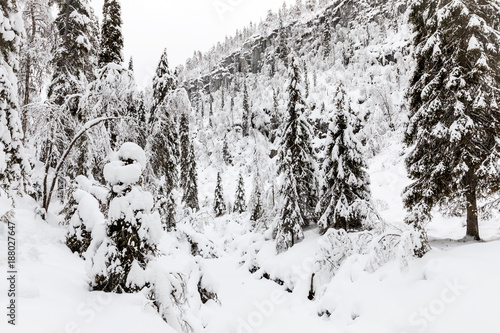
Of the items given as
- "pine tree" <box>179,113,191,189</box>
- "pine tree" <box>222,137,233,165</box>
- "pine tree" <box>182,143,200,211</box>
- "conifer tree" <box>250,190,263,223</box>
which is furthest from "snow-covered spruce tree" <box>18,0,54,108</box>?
"pine tree" <box>222,137,233,165</box>

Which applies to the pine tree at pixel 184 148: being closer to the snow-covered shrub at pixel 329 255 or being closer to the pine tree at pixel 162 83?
the pine tree at pixel 162 83

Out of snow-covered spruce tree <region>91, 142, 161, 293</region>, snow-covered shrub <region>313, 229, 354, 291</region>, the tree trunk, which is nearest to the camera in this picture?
snow-covered spruce tree <region>91, 142, 161, 293</region>

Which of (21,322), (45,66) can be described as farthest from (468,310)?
(45,66)

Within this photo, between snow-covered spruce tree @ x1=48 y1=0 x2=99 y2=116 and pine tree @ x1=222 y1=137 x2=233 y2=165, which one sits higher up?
snow-covered spruce tree @ x1=48 y1=0 x2=99 y2=116

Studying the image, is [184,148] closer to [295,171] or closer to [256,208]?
[256,208]

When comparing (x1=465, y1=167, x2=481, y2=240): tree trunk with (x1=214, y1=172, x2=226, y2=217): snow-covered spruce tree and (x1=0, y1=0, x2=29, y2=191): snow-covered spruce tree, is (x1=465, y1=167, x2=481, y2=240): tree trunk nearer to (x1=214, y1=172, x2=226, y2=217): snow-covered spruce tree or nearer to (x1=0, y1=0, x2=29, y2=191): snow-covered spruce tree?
(x1=0, y1=0, x2=29, y2=191): snow-covered spruce tree

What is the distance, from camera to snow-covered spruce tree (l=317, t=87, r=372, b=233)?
55.0ft

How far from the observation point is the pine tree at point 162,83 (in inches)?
609

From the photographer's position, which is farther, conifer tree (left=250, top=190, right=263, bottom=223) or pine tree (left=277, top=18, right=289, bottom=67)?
pine tree (left=277, top=18, right=289, bottom=67)

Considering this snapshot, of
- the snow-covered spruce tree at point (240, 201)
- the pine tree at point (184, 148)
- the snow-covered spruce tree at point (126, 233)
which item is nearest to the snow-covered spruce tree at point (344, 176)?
the snow-covered spruce tree at point (126, 233)

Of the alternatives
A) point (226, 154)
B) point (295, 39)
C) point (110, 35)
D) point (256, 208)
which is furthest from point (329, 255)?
point (295, 39)

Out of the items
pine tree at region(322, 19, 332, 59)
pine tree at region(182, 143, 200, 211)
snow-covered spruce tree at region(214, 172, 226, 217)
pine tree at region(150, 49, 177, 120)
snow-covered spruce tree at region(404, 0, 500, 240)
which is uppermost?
pine tree at region(322, 19, 332, 59)

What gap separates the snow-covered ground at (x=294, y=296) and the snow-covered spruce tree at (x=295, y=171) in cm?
141

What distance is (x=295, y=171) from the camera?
1964 cm
